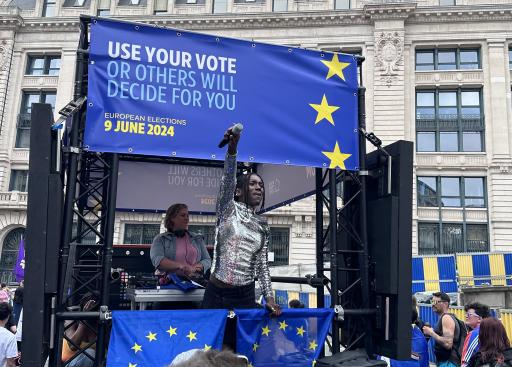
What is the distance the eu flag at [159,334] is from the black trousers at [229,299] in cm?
14

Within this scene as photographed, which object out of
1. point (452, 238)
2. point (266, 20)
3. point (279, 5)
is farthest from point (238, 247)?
point (279, 5)

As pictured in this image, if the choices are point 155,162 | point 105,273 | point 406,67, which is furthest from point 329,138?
point 406,67

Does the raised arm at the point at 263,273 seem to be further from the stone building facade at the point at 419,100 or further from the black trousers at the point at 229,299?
the stone building facade at the point at 419,100

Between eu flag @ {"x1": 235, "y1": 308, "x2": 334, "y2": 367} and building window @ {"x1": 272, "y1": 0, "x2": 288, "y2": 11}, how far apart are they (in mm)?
34000

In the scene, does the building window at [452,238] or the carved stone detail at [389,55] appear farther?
the carved stone detail at [389,55]

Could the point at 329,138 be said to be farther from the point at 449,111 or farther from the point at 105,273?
the point at 449,111

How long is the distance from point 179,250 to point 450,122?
31083mm

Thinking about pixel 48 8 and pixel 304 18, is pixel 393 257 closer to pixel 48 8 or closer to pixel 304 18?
pixel 304 18

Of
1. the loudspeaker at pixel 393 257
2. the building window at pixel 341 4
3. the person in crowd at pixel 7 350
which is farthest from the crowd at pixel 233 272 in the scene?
the building window at pixel 341 4

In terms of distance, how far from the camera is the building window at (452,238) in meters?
30.0

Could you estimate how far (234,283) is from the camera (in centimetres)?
429

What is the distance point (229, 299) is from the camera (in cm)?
435

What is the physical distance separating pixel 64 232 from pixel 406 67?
1258 inches

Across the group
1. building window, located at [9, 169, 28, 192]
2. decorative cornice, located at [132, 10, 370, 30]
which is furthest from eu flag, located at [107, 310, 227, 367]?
building window, located at [9, 169, 28, 192]
